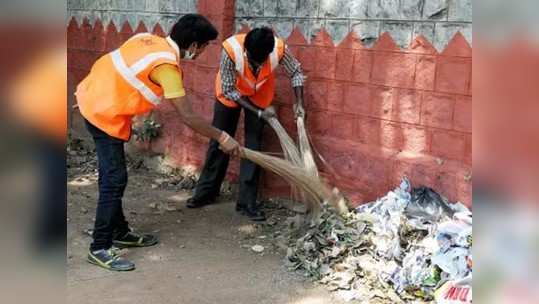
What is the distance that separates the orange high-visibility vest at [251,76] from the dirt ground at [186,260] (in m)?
1.02

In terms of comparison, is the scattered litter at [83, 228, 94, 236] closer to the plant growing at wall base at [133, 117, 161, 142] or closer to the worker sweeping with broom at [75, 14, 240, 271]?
the worker sweeping with broom at [75, 14, 240, 271]

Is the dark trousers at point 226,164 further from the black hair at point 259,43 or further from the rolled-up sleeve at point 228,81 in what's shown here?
the black hair at point 259,43

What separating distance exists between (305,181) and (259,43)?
3.62 ft

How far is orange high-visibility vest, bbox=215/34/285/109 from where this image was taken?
5.18 metres

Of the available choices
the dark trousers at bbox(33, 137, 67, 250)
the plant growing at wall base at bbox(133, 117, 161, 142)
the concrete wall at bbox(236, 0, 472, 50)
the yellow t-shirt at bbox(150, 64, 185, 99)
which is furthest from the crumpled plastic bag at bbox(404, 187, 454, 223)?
the dark trousers at bbox(33, 137, 67, 250)

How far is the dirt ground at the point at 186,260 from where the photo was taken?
4180mm

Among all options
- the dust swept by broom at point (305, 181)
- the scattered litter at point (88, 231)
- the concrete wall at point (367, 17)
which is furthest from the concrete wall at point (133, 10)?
the scattered litter at point (88, 231)

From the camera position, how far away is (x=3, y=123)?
116 centimetres

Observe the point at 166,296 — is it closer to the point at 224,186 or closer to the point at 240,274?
the point at 240,274

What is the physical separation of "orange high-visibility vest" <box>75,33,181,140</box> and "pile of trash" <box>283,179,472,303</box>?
151cm

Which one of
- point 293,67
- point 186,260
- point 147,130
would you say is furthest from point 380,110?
point 147,130

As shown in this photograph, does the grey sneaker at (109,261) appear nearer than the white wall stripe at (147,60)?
No

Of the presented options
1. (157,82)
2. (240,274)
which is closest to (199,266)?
(240,274)

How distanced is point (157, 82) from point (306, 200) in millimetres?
1666
